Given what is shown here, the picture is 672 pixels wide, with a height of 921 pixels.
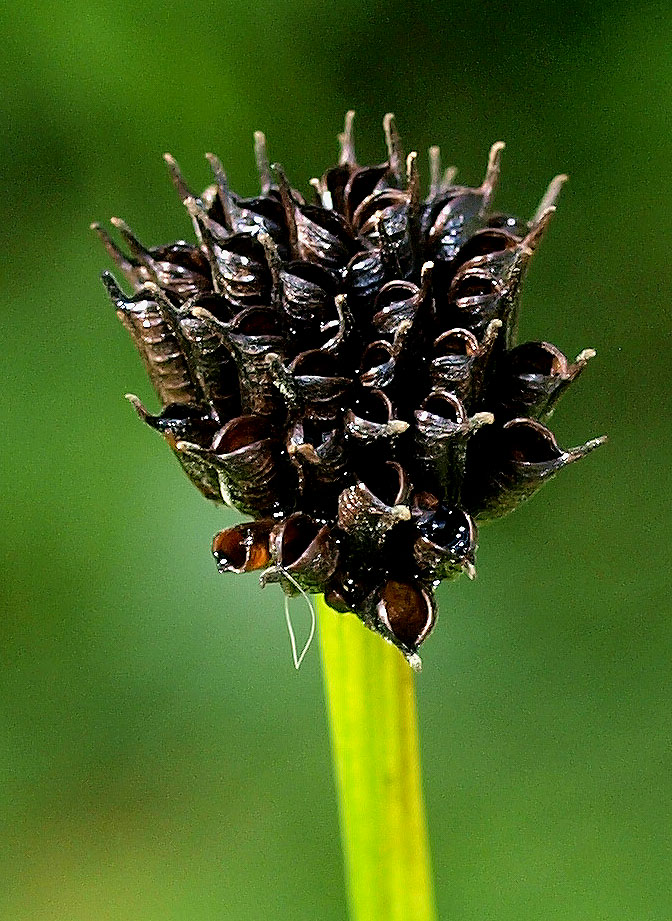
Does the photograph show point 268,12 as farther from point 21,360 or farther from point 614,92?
point 21,360

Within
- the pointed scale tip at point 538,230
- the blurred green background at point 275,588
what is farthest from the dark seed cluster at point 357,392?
the blurred green background at point 275,588

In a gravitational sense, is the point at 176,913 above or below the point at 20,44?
below

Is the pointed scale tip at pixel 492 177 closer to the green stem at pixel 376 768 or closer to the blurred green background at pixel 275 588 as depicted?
the green stem at pixel 376 768

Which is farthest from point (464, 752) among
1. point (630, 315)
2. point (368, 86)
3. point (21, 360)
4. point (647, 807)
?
point (368, 86)

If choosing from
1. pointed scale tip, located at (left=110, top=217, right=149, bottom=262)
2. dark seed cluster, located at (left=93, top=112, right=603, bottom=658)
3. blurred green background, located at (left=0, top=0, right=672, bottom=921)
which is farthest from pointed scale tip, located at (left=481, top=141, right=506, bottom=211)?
blurred green background, located at (left=0, top=0, right=672, bottom=921)

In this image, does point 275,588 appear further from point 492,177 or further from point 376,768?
point 492,177

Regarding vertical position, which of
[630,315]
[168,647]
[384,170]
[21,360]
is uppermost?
[384,170]
